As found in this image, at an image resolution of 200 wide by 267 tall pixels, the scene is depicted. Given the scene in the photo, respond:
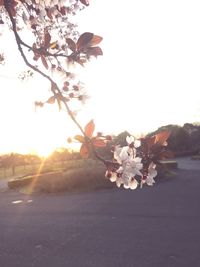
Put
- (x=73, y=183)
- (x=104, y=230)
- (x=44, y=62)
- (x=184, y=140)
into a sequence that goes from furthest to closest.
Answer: (x=184, y=140), (x=73, y=183), (x=104, y=230), (x=44, y=62)

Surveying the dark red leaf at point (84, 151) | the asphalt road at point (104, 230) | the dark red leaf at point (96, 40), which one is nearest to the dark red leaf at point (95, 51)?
the dark red leaf at point (96, 40)

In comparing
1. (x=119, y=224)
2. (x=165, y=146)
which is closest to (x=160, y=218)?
(x=119, y=224)

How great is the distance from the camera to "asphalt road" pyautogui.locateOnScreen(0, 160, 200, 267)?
28.7ft

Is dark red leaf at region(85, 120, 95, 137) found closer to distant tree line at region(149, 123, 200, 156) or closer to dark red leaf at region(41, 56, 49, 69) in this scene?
dark red leaf at region(41, 56, 49, 69)

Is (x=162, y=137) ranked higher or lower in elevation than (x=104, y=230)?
higher

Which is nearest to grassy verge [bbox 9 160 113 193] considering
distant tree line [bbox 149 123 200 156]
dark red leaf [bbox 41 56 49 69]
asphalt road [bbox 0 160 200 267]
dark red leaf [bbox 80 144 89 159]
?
asphalt road [bbox 0 160 200 267]

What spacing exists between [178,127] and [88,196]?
31905mm

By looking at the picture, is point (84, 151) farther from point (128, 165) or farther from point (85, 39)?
point (85, 39)

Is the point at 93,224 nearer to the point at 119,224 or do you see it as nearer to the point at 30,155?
the point at 119,224

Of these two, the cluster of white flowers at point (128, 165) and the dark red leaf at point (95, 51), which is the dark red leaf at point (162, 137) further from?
the dark red leaf at point (95, 51)

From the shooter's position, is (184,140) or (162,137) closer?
(162,137)

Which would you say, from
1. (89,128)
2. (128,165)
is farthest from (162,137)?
(89,128)

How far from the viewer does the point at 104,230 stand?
11.3m

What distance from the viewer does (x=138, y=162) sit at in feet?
6.12
